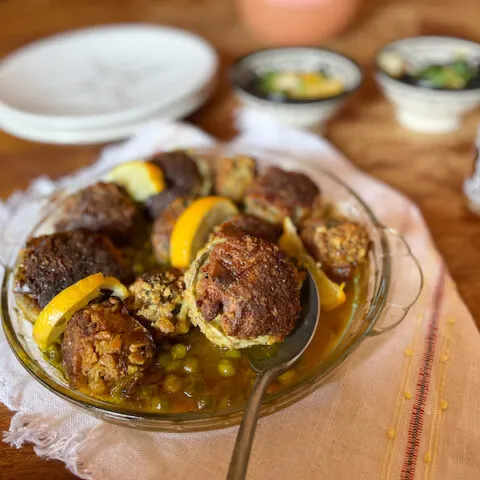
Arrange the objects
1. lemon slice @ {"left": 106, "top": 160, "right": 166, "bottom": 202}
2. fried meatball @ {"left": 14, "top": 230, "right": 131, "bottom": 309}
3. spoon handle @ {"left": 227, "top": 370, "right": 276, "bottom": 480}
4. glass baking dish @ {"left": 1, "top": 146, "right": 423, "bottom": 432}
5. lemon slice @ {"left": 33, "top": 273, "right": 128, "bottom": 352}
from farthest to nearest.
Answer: lemon slice @ {"left": 106, "top": 160, "right": 166, "bottom": 202} → fried meatball @ {"left": 14, "top": 230, "right": 131, "bottom": 309} → lemon slice @ {"left": 33, "top": 273, "right": 128, "bottom": 352} → glass baking dish @ {"left": 1, "top": 146, "right": 423, "bottom": 432} → spoon handle @ {"left": 227, "top": 370, "right": 276, "bottom": 480}

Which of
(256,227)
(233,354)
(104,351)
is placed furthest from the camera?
(256,227)

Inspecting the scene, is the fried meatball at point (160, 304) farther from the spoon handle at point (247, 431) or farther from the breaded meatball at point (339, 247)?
the breaded meatball at point (339, 247)

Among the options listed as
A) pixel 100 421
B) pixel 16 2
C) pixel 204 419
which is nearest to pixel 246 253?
pixel 204 419

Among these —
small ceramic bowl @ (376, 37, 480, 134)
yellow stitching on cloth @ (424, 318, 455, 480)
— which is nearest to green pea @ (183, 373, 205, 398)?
yellow stitching on cloth @ (424, 318, 455, 480)

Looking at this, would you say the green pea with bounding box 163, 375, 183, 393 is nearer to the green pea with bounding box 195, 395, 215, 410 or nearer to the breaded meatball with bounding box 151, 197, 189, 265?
the green pea with bounding box 195, 395, 215, 410

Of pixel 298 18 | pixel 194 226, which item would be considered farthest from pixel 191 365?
pixel 298 18

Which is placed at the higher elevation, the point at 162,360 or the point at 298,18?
the point at 298,18

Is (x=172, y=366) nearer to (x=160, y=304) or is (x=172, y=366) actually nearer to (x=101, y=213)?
(x=160, y=304)
